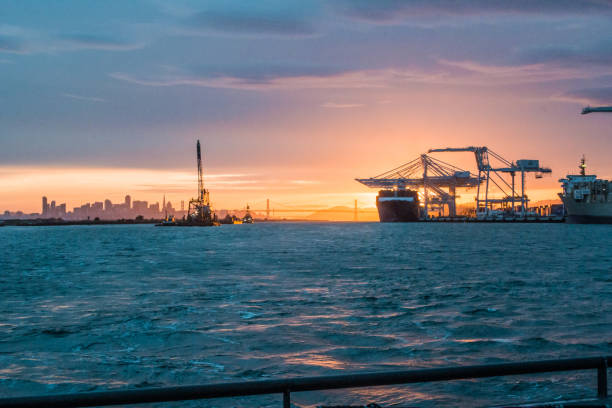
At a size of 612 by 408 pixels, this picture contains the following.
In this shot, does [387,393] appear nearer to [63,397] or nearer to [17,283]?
[63,397]

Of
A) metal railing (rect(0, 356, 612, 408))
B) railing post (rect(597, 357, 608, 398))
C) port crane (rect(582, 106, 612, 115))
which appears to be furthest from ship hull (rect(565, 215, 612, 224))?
metal railing (rect(0, 356, 612, 408))

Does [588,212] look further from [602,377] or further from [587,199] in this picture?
[602,377]

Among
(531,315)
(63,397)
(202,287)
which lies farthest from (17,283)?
(63,397)

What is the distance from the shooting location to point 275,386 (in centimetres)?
368

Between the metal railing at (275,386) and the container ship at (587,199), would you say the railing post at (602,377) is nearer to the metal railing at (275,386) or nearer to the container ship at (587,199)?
the metal railing at (275,386)

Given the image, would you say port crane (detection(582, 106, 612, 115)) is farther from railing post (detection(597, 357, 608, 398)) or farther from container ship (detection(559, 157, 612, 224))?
railing post (detection(597, 357, 608, 398))

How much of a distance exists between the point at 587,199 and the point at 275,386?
15390 cm

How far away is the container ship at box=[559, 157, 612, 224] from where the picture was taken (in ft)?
431

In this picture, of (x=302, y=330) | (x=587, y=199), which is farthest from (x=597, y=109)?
(x=302, y=330)

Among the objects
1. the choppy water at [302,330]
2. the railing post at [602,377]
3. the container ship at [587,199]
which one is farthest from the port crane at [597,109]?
the railing post at [602,377]

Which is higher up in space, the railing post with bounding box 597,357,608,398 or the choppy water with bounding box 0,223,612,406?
the railing post with bounding box 597,357,608,398

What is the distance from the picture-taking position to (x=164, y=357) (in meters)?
12.8

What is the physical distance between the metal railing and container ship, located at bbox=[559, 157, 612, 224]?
470 ft

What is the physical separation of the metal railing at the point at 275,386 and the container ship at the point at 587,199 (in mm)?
143390
